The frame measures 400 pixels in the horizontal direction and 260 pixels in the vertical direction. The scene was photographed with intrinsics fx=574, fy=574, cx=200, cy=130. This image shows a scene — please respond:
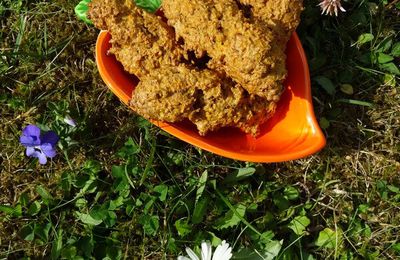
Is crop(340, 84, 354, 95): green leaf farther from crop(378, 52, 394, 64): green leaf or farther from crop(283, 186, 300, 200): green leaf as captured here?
crop(283, 186, 300, 200): green leaf

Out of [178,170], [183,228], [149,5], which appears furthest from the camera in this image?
[178,170]

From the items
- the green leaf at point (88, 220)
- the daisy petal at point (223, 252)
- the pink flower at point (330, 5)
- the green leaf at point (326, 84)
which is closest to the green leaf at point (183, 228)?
the daisy petal at point (223, 252)

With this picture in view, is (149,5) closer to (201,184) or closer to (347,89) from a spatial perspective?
(201,184)

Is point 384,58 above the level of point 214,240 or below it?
above

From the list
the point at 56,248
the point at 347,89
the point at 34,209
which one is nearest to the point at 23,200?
the point at 34,209

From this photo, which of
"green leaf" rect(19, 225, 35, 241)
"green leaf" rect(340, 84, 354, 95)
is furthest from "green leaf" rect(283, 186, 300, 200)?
"green leaf" rect(19, 225, 35, 241)

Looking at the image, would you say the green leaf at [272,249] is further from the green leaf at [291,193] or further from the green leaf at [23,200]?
the green leaf at [23,200]
